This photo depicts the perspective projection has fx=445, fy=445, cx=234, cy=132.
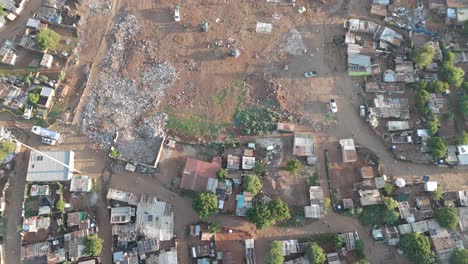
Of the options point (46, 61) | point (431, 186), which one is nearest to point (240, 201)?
point (431, 186)

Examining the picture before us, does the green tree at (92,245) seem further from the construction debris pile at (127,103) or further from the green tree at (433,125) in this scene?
the green tree at (433,125)

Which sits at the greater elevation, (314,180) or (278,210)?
(314,180)

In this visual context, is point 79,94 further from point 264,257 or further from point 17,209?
point 264,257

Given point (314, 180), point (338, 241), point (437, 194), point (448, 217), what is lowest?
point (338, 241)

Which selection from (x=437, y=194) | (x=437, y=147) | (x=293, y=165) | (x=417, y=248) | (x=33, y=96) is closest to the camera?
(x=417, y=248)

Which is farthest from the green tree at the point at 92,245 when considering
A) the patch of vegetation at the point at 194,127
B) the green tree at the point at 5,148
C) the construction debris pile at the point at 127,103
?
the patch of vegetation at the point at 194,127

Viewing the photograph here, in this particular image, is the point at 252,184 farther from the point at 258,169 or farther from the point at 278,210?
the point at 278,210

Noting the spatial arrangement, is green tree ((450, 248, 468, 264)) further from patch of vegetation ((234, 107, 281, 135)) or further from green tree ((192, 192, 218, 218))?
green tree ((192, 192, 218, 218))

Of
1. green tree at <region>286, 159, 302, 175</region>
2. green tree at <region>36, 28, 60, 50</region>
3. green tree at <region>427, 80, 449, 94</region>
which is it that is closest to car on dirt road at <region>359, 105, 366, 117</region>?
green tree at <region>427, 80, 449, 94</region>
